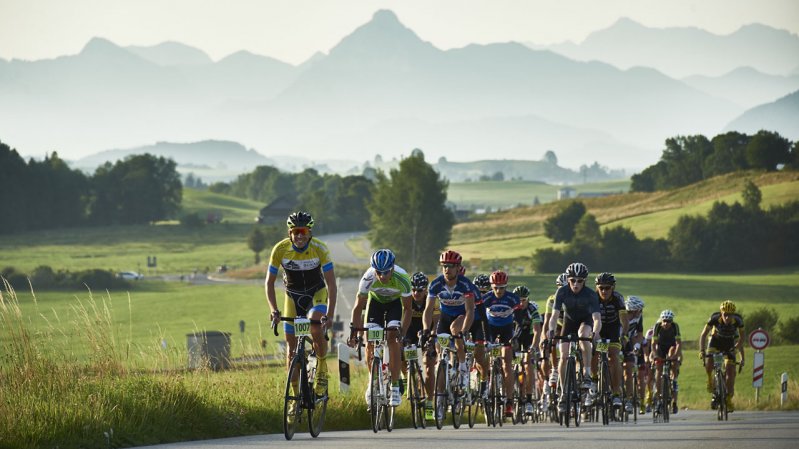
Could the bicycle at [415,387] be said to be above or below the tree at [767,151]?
below

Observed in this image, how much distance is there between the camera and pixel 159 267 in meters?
160

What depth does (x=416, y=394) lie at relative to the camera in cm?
1794

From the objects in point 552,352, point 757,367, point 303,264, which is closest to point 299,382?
point 303,264

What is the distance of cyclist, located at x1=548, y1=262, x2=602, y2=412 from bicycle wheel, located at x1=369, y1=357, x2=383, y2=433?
3.57 meters

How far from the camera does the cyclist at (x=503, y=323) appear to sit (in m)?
20.6

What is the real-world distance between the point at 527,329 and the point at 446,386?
4.71m

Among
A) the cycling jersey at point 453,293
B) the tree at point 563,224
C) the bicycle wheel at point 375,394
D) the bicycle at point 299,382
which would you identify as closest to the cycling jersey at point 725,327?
the cycling jersey at point 453,293

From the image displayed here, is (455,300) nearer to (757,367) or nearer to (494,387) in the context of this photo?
(494,387)

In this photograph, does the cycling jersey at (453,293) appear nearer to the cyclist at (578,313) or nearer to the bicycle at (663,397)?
the cyclist at (578,313)

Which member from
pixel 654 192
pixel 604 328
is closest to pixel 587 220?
pixel 654 192

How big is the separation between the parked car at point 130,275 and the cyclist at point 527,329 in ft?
393

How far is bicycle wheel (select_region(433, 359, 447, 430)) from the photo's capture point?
18234mm

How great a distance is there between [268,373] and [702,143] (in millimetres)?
177556

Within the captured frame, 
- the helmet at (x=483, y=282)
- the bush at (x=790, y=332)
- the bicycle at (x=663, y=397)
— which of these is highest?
the helmet at (x=483, y=282)
